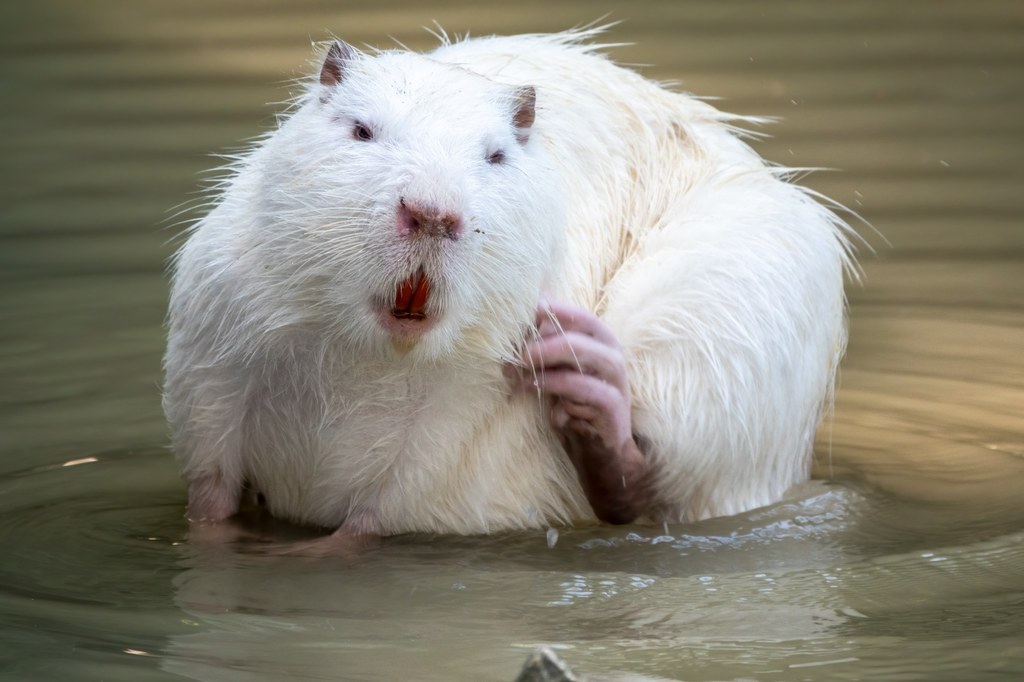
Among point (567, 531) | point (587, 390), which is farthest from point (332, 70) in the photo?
point (567, 531)

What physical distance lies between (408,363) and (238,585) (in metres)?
0.53

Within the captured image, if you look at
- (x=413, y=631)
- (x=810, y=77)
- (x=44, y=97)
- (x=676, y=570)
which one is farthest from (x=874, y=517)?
(x=44, y=97)

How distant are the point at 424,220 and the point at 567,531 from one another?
3.09 feet

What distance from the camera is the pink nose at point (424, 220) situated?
108 inches

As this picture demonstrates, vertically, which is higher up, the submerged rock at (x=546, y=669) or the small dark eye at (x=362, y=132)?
the small dark eye at (x=362, y=132)

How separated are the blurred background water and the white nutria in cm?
14

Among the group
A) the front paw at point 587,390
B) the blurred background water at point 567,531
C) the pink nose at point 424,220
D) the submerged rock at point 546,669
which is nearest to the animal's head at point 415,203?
the pink nose at point 424,220

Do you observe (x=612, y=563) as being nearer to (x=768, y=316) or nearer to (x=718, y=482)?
(x=718, y=482)

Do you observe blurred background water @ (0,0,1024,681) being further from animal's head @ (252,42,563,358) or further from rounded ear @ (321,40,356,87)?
rounded ear @ (321,40,356,87)

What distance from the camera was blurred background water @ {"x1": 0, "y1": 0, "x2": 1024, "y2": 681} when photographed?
2.67 metres

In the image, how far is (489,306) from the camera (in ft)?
9.91

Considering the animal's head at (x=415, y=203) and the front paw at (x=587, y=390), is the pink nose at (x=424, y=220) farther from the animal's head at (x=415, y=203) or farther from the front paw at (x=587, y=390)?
the front paw at (x=587, y=390)

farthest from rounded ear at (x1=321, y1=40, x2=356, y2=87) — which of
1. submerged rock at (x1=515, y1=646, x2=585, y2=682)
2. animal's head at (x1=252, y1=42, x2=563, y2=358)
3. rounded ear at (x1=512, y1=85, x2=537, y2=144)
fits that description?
submerged rock at (x1=515, y1=646, x2=585, y2=682)

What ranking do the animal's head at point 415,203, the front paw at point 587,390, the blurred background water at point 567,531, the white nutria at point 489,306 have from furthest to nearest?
1. the front paw at point 587,390
2. the white nutria at point 489,306
3. the animal's head at point 415,203
4. the blurred background water at point 567,531
